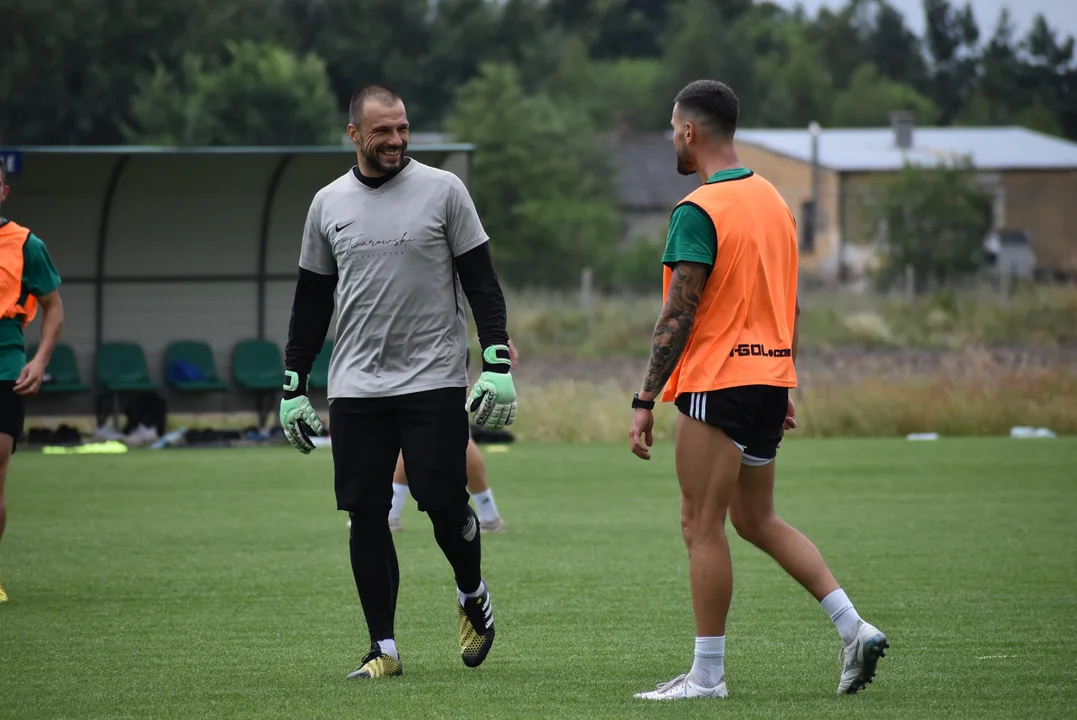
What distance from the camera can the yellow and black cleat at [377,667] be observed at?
620 centimetres

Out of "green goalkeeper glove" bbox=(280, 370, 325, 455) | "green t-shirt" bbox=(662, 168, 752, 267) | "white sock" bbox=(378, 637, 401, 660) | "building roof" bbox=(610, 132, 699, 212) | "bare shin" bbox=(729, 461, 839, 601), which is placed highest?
"building roof" bbox=(610, 132, 699, 212)

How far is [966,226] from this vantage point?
4731 centimetres

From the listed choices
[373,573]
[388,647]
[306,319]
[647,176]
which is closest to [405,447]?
[373,573]

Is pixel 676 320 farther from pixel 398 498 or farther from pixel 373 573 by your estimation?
pixel 398 498

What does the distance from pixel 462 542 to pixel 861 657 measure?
1.57 meters

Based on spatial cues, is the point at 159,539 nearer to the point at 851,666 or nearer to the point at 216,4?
the point at 851,666

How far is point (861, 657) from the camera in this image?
18.6ft

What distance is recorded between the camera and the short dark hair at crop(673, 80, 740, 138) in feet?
18.6

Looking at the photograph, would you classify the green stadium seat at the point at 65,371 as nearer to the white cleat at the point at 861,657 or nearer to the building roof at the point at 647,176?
the white cleat at the point at 861,657

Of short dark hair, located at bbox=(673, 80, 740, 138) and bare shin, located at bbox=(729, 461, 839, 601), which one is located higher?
short dark hair, located at bbox=(673, 80, 740, 138)

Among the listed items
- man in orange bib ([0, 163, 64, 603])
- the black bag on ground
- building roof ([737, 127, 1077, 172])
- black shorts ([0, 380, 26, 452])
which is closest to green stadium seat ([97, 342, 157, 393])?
the black bag on ground

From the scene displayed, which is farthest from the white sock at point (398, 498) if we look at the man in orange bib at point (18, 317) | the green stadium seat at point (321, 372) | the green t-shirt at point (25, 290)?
the green stadium seat at point (321, 372)

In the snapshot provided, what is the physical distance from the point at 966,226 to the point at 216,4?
4068 cm

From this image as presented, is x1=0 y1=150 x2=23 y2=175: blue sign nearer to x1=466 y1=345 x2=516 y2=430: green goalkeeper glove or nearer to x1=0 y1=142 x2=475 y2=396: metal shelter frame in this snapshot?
x1=0 y1=142 x2=475 y2=396: metal shelter frame
